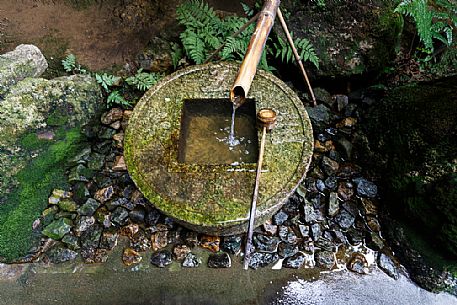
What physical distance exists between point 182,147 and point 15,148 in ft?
4.99

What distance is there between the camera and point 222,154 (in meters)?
2.98

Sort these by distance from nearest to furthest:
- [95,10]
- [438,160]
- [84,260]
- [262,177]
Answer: [262,177], [438,160], [84,260], [95,10]

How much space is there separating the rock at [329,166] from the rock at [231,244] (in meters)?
1.07

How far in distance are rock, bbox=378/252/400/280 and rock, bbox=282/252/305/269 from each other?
0.63m

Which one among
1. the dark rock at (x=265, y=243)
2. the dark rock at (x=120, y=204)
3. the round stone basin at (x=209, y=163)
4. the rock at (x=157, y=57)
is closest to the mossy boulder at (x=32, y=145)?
the dark rock at (x=120, y=204)

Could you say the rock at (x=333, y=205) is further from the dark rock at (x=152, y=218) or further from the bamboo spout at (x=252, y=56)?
the dark rock at (x=152, y=218)

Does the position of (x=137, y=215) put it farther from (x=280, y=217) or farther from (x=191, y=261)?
(x=280, y=217)

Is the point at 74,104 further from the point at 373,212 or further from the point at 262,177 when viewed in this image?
the point at 373,212

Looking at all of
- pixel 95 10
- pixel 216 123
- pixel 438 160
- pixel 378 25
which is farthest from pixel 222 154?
pixel 95 10

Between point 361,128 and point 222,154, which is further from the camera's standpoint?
point 361,128

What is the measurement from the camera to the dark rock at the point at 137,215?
3223mm

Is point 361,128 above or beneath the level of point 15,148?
above

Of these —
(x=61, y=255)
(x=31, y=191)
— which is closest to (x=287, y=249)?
(x=61, y=255)

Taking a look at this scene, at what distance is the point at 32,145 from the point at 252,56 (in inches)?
89.0
